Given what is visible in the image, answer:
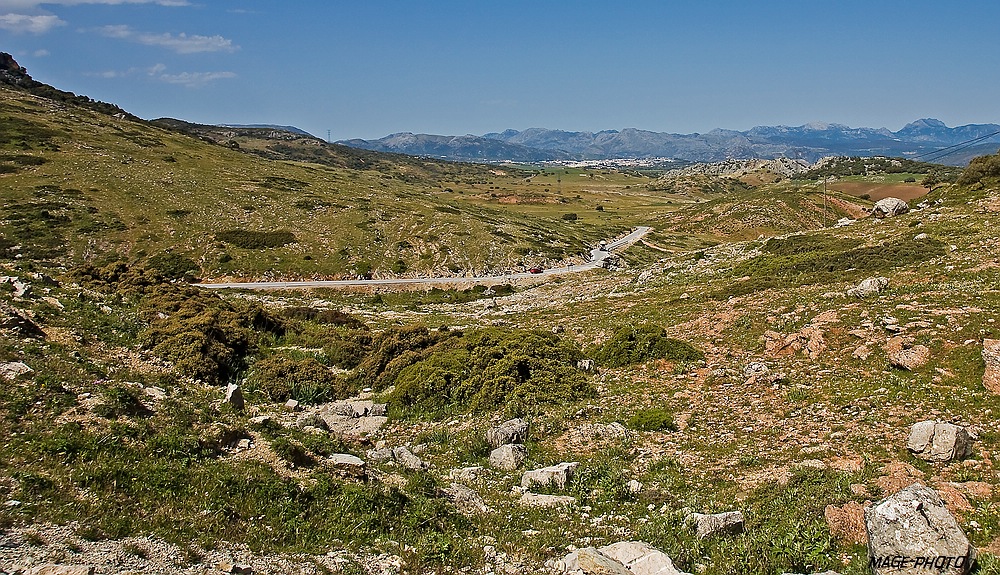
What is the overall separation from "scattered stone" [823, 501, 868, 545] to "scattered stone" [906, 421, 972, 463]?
9.83ft

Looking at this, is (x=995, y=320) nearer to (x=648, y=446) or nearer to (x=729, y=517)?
(x=648, y=446)

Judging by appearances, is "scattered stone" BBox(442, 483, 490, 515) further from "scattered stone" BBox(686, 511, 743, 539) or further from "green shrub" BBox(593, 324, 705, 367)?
"green shrub" BBox(593, 324, 705, 367)

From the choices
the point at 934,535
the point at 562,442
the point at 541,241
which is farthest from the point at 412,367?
the point at 541,241

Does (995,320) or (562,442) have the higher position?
(995,320)

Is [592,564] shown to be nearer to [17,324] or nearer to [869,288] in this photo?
[17,324]

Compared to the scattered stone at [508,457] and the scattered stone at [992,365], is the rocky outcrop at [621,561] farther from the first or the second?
the scattered stone at [992,365]

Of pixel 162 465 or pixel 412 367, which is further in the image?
pixel 412 367

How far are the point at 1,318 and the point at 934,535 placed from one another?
74.0ft

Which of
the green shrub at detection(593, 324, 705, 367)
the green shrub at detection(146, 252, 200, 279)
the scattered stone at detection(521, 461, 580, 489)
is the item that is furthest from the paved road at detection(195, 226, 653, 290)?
the scattered stone at detection(521, 461, 580, 489)

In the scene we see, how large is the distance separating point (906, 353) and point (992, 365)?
2.29 metres

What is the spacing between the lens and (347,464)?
12391 millimetres

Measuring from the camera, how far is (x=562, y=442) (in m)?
15.4

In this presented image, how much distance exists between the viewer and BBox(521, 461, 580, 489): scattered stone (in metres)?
Result: 12.5

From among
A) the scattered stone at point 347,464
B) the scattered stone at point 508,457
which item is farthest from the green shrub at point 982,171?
the scattered stone at point 347,464
